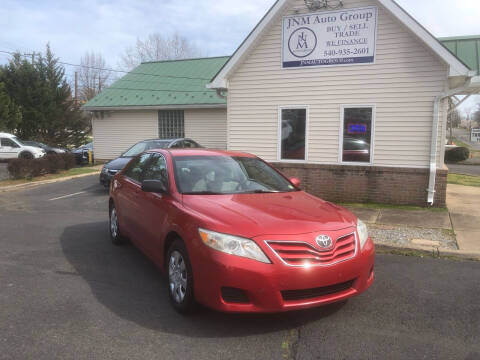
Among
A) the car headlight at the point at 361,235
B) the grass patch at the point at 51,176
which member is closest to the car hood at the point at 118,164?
the grass patch at the point at 51,176

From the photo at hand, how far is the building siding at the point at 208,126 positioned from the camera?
59.2ft

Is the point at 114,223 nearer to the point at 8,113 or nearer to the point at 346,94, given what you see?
the point at 346,94

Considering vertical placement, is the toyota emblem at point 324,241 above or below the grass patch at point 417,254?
above

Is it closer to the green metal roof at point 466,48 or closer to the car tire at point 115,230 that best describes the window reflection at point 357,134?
the green metal roof at point 466,48

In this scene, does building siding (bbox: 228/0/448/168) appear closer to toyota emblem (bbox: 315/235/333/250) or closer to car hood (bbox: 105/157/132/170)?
car hood (bbox: 105/157/132/170)

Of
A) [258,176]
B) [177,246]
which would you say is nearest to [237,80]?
[258,176]

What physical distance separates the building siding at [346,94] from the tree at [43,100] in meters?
19.8

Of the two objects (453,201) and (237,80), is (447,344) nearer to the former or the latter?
(453,201)

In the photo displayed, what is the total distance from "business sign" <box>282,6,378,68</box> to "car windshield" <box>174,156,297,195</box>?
211 inches

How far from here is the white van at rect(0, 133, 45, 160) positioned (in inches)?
825

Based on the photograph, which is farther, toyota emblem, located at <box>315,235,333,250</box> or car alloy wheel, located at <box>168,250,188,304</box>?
car alloy wheel, located at <box>168,250,188,304</box>

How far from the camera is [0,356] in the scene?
301cm

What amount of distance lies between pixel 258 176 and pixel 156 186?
1.33 meters

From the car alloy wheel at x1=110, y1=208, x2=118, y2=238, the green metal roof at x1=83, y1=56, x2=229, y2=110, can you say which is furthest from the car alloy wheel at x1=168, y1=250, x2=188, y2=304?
the green metal roof at x1=83, y1=56, x2=229, y2=110
